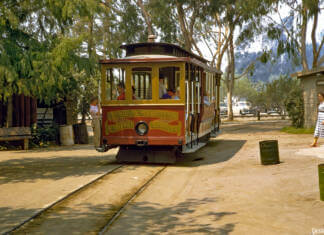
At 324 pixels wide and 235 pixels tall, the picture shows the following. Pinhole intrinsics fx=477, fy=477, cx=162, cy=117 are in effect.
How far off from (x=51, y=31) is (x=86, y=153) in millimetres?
5602

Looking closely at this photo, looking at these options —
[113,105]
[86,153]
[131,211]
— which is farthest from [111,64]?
[131,211]

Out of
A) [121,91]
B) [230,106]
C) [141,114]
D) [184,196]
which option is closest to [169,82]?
[141,114]

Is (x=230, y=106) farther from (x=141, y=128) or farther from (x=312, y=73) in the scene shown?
(x=141, y=128)

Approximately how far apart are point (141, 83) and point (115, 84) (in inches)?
29.1

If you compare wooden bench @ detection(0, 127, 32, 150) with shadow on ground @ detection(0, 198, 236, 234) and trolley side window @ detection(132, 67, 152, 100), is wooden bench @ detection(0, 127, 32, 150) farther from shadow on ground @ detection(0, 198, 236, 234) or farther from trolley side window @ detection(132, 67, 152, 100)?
shadow on ground @ detection(0, 198, 236, 234)

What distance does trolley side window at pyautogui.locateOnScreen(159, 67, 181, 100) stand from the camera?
41.9ft

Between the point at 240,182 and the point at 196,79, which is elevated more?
the point at 196,79

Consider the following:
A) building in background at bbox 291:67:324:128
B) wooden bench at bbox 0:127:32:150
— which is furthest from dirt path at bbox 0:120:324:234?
building in background at bbox 291:67:324:128

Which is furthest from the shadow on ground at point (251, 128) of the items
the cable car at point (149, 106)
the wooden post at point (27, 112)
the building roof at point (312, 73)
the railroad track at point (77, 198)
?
the railroad track at point (77, 198)

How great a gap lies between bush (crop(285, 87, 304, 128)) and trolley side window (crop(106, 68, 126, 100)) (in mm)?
12694

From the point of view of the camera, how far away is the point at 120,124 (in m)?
13.0

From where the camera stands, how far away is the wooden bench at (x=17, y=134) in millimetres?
18391

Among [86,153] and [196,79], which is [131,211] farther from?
[86,153]

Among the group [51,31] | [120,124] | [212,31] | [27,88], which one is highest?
[212,31]
